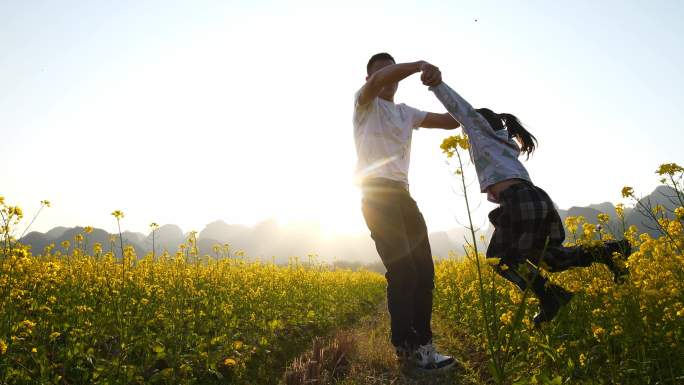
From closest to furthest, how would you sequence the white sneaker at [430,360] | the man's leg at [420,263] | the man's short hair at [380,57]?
the white sneaker at [430,360]
the man's leg at [420,263]
the man's short hair at [380,57]

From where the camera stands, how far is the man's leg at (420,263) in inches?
145

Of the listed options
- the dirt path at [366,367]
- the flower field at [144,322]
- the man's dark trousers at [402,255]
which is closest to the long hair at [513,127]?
the man's dark trousers at [402,255]

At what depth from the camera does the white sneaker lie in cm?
→ 336

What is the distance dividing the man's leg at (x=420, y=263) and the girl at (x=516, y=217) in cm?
89

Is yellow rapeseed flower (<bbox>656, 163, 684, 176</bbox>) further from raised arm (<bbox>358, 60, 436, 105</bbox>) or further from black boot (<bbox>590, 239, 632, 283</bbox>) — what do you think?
raised arm (<bbox>358, 60, 436, 105</bbox>)

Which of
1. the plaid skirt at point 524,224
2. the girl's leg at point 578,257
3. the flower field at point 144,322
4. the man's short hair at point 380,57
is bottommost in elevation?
the flower field at point 144,322

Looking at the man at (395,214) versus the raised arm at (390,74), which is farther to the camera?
the man at (395,214)

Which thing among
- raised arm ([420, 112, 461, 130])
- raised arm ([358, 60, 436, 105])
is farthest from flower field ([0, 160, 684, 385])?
raised arm ([358, 60, 436, 105])

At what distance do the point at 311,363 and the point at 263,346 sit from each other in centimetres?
109

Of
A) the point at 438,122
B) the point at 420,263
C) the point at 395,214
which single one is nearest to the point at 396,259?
the point at 420,263

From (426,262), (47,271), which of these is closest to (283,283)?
(47,271)

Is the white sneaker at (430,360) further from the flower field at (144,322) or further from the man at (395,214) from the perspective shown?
the flower field at (144,322)

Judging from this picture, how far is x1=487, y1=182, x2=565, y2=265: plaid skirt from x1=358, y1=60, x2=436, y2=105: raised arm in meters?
1.15

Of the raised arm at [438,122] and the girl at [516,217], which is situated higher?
the raised arm at [438,122]
